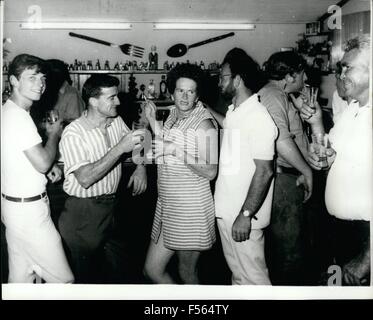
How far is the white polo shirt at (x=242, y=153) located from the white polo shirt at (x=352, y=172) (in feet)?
1.34

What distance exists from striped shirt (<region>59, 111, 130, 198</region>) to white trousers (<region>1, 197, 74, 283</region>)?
0.20 meters

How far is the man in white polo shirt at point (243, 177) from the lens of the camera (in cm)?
203

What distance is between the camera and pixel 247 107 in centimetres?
208

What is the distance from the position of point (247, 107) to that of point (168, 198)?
0.65m

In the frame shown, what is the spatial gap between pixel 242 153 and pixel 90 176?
2.75 ft

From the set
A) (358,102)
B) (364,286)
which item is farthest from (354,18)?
(364,286)

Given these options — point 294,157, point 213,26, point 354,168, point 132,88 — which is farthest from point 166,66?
point 354,168

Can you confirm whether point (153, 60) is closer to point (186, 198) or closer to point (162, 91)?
point (162, 91)

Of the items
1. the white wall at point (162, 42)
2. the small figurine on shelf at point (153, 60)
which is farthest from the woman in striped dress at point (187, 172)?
the white wall at point (162, 42)

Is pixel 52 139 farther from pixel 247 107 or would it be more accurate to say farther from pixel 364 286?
pixel 364 286

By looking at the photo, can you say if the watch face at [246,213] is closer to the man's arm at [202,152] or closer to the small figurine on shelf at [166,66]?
the man's arm at [202,152]

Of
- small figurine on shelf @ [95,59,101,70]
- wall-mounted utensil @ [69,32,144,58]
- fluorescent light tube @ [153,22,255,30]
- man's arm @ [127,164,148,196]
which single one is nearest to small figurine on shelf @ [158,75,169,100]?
wall-mounted utensil @ [69,32,144,58]

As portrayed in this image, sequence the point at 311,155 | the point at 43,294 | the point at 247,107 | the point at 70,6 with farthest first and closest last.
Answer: the point at 70,6 < the point at 311,155 < the point at 43,294 < the point at 247,107

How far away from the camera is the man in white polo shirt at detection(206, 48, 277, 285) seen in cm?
203
